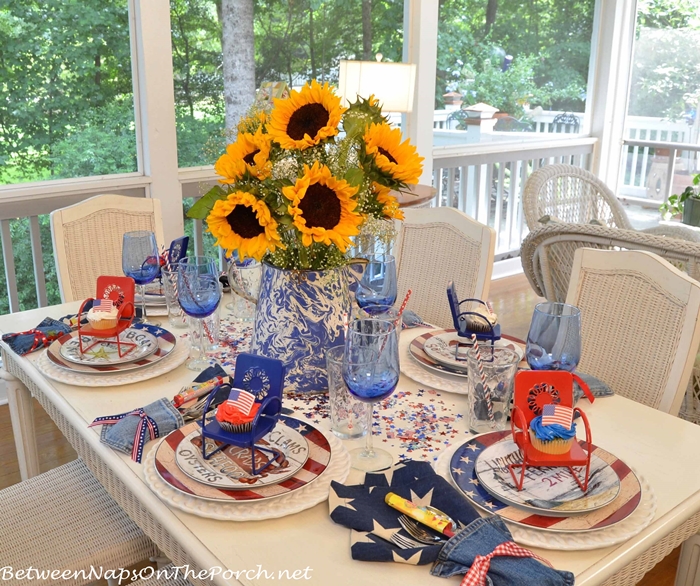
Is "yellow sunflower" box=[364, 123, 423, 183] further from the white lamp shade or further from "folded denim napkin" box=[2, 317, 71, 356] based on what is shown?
the white lamp shade

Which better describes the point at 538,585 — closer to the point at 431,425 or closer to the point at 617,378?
the point at 431,425

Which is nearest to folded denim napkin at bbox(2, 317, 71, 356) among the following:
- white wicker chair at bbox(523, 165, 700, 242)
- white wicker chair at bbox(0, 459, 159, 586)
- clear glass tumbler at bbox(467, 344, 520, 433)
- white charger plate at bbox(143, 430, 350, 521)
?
white wicker chair at bbox(0, 459, 159, 586)

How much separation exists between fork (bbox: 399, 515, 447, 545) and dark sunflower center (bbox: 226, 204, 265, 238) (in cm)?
57

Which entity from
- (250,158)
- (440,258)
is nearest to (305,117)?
(250,158)

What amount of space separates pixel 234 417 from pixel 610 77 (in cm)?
499

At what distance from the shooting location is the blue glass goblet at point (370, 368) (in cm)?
115

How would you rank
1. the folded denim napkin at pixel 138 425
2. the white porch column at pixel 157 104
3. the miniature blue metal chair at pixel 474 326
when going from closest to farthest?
the folded denim napkin at pixel 138 425
the miniature blue metal chair at pixel 474 326
the white porch column at pixel 157 104

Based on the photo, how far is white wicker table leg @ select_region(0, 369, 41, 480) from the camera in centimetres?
181

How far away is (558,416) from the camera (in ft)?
3.72

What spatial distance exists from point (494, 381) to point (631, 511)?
34cm

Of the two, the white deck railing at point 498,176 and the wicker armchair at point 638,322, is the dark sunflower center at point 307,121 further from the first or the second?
the white deck railing at point 498,176

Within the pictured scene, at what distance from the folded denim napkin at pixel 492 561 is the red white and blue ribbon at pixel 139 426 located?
1.79 feet

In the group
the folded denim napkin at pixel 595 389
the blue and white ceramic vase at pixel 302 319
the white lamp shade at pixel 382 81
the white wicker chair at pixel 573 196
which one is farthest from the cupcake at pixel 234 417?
the white wicker chair at pixel 573 196

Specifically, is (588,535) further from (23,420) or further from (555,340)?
(23,420)
